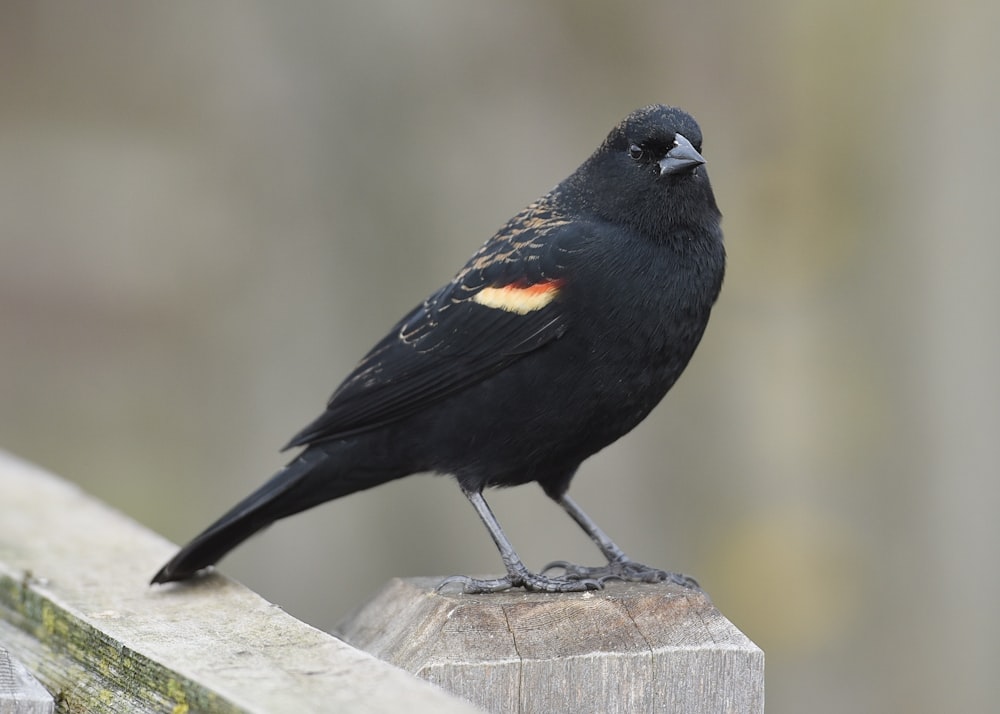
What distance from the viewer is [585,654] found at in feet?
6.66

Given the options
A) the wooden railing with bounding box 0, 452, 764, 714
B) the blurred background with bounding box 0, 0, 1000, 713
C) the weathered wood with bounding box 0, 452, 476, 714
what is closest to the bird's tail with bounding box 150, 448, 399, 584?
the weathered wood with bounding box 0, 452, 476, 714

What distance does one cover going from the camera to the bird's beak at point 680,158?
10.3 ft

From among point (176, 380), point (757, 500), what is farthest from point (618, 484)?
point (176, 380)

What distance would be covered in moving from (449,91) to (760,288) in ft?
5.33

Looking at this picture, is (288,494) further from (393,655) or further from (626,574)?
(393,655)

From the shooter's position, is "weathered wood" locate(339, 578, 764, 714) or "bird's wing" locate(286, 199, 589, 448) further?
"bird's wing" locate(286, 199, 589, 448)

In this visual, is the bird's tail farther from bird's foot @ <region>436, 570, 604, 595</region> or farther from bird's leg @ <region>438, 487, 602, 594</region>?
bird's foot @ <region>436, 570, 604, 595</region>

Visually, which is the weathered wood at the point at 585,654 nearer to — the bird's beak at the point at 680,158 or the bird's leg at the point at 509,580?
the bird's leg at the point at 509,580

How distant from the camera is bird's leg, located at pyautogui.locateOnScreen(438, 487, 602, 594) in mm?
2535

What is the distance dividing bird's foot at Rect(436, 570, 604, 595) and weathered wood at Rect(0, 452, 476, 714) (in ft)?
1.26

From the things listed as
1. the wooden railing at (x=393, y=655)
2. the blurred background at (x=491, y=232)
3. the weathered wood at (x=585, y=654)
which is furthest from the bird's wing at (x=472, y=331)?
the blurred background at (x=491, y=232)

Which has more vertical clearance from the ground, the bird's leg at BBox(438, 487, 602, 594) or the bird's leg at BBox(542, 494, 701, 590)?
the bird's leg at BBox(438, 487, 602, 594)

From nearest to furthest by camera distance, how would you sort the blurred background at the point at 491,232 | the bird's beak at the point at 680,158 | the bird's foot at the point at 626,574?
the bird's foot at the point at 626,574, the bird's beak at the point at 680,158, the blurred background at the point at 491,232

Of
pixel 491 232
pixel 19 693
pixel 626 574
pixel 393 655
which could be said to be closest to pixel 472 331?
pixel 626 574
